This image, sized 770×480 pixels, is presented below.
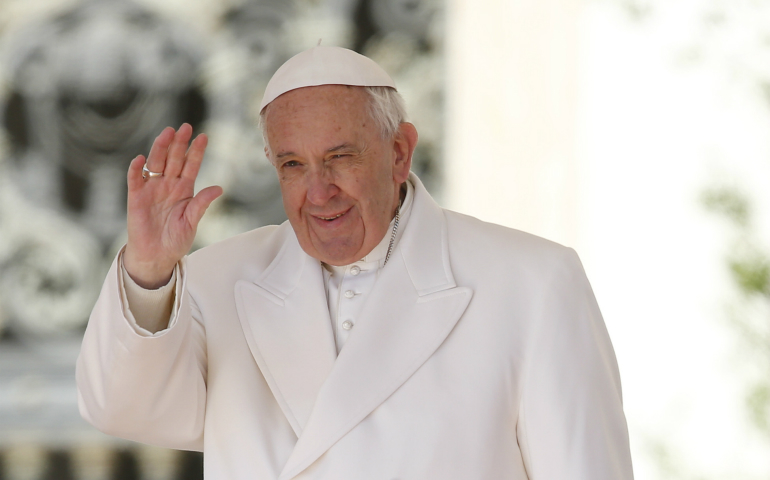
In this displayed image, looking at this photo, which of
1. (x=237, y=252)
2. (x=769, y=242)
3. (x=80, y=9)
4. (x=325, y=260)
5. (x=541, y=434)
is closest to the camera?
(x=541, y=434)

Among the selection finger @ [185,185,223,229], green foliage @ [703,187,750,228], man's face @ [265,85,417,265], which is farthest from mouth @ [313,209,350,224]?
green foliage @ [703,187,750,228]

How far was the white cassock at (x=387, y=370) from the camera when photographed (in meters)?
1.90

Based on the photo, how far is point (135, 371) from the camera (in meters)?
1.85

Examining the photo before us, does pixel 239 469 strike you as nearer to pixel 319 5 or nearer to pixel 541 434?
pixel 541 434

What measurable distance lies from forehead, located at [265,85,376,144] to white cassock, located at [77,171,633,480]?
12.6 inches

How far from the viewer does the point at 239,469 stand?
1989 millimetres

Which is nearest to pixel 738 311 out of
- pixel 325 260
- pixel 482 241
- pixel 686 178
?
pixel 686 178

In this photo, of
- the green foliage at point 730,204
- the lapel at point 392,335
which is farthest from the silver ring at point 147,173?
the green foliage at point 730,204

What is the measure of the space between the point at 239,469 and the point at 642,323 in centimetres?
253

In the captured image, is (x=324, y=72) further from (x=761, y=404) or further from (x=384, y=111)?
(x=761, y=404)

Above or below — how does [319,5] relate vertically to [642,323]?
above

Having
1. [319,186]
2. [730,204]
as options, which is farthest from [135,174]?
[730,204]

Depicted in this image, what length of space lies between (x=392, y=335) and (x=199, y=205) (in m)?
0.52

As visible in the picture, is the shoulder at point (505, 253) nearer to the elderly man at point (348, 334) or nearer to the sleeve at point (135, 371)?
the elderly man at point (348, 334)
